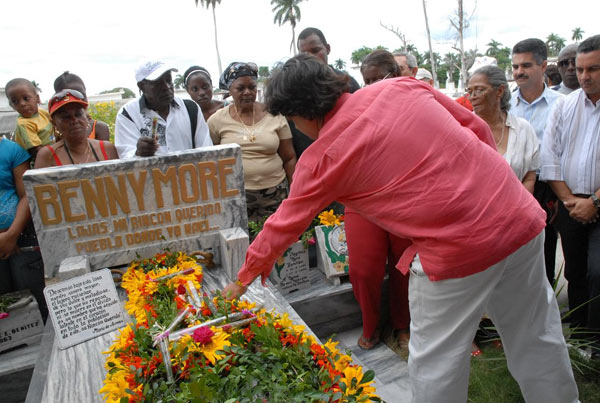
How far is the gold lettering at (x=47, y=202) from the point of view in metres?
2.44

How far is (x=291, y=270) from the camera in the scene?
3.16 meters

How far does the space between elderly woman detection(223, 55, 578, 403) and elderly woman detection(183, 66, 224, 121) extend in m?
2.47

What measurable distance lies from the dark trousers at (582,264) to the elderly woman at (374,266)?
995mm

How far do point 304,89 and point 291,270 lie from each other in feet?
5.84

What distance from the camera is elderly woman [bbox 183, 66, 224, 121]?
13.1 feet

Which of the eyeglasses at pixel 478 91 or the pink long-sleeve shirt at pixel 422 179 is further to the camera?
the eyeglasses at pixel 478 91

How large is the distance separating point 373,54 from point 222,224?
1590 mm

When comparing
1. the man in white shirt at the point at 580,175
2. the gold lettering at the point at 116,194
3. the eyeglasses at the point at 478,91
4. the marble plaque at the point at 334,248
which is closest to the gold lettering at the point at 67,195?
the gold lettering at the point at 116,194

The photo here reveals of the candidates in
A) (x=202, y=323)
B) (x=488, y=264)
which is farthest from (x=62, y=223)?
(x=488, y=264)

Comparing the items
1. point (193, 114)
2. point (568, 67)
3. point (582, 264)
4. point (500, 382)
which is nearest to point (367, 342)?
point (500, 382)

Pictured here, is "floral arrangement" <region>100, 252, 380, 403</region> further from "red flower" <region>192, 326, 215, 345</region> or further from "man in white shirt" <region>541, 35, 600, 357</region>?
"man in white shirt" <region>541, 35, 600, 357</region>

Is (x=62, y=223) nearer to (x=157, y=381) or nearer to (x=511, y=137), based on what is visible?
(x=157, y=381)

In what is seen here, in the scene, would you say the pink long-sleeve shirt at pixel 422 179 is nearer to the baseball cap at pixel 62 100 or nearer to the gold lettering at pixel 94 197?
the gold lettering at pixel 94 197

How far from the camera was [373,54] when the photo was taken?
10.3ft
